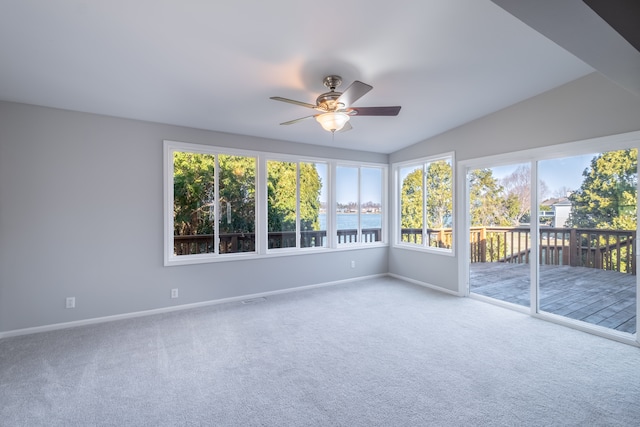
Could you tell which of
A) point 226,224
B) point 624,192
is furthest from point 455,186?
point 226,224

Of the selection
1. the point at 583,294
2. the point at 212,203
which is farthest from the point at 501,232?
the point at 212,203

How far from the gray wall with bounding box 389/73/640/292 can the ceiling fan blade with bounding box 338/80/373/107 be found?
107 inches

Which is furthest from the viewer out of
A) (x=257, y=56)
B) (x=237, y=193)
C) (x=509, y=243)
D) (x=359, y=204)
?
(x=359, y=204)

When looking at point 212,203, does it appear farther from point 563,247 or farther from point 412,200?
point 563,247

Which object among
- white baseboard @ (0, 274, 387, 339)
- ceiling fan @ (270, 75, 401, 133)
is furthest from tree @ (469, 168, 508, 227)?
white baseboard @ (0, 274, 387, 339)

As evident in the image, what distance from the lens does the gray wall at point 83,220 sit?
330 centimetres

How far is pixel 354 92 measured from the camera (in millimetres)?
2510

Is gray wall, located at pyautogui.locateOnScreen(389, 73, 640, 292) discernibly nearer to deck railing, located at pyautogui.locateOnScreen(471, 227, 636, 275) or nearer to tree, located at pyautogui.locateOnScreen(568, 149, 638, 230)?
tree, located at pyautogui.locateOnScreen(568, 149, 638, 230)

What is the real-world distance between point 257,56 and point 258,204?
254 cm

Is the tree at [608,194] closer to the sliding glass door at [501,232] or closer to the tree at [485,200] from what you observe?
the sliding glass door at [501,232]

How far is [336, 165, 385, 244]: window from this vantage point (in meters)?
5.67

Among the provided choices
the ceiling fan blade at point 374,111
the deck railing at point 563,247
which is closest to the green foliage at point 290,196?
the ceiling fan blade at point 374,111

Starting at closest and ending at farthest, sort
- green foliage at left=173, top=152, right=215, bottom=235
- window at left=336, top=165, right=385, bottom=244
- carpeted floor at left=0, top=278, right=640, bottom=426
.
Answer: carpeted floor at left=0, top=278, right=640, bottom=426
green foliage at left=173, top=152, right=215, bottom=235
window at left=336, top=165, right=385, bottom=244

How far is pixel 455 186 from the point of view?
4805 millimetres
